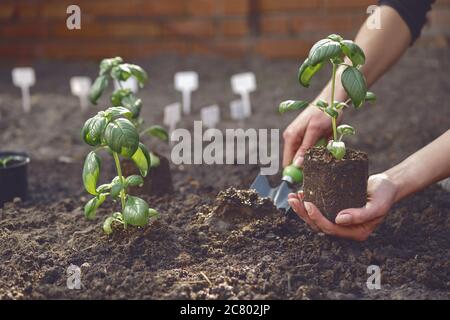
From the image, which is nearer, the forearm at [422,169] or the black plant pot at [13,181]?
the forearm at [422,169]

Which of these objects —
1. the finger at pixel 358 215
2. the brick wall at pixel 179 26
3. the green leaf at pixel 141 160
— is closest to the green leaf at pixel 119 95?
the green leaf at pixel 141 160

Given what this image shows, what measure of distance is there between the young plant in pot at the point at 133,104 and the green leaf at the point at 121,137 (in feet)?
0.99

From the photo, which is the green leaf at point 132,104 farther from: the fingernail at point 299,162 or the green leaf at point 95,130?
the fingernail at point 299,162

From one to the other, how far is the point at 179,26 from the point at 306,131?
2606mm

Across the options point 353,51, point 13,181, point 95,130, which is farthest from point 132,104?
point 353,51

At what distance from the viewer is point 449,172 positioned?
184cm

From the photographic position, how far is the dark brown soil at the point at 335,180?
175 centimetres

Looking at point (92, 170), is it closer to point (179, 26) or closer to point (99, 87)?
point (99, 87)

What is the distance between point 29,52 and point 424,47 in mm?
2797

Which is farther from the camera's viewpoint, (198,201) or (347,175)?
(198,201)

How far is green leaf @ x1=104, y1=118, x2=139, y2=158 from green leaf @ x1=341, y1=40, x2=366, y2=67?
58cm

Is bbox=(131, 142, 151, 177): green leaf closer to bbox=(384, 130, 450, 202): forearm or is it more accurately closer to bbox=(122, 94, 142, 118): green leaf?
bbox=(122, 94, 142, 118): green leaf
